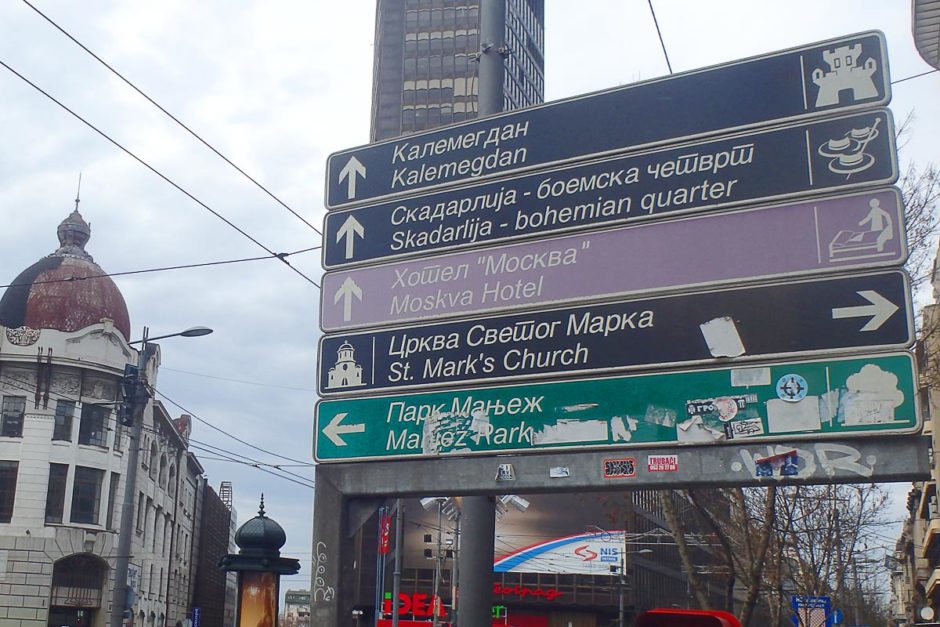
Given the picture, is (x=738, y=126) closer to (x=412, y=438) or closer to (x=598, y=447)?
(x=598, y=447)

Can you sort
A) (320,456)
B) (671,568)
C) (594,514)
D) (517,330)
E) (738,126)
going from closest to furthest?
(738,126)
(517,330)
(320,456)
(594,514)
(671,568)

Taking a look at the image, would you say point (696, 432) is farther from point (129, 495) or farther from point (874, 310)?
point (129, 495)

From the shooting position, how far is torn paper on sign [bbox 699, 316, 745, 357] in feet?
25.1

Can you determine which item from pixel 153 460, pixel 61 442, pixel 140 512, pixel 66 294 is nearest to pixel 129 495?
pixel 61 442

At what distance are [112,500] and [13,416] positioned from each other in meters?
6.15

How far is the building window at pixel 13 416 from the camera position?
153 ft

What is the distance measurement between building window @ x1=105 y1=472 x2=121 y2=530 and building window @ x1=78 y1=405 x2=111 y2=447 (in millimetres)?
1827

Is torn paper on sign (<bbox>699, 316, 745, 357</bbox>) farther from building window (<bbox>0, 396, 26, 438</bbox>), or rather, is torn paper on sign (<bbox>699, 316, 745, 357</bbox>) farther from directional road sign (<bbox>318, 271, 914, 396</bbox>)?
building window (<bbox>0, 396, 26, 438</bbox>)

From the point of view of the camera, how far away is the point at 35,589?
147 ft

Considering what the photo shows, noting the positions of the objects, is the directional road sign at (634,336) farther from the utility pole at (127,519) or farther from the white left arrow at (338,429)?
the utility pole at (127,519)

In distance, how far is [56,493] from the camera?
1838 inches

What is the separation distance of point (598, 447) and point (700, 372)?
1002 mm

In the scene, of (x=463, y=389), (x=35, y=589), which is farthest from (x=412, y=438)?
(x=35, y=589)

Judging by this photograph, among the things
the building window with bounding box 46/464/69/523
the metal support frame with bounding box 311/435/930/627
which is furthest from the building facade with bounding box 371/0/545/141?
the metal support frame with bounding box 311/435/930/627
